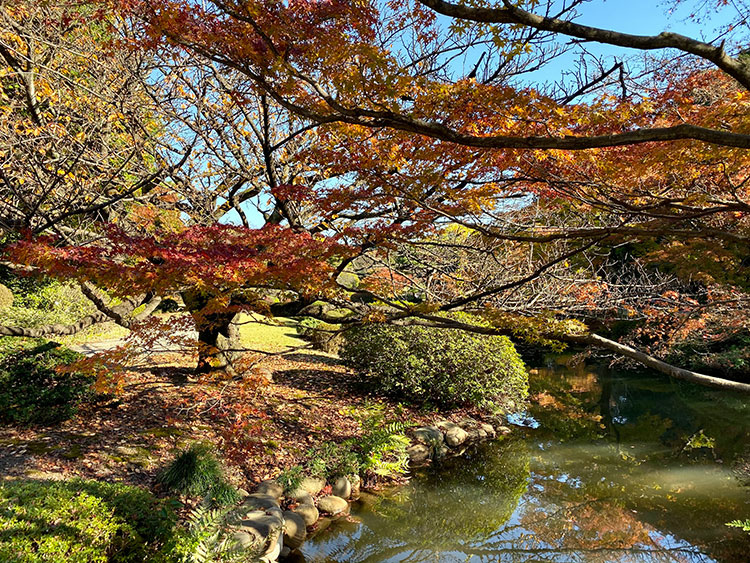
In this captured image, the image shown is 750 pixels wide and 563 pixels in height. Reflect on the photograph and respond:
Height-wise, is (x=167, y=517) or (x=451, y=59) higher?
(x=451, y=59)

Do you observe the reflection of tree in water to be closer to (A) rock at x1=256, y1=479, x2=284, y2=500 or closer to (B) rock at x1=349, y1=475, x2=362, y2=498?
(B) rock at x1=349, y1=475, x2=362, y2=498

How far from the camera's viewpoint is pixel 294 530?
4312 millimetres

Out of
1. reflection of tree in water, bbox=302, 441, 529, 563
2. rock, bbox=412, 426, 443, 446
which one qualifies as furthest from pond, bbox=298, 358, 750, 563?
rock, bbox=412, 426, 443, 446

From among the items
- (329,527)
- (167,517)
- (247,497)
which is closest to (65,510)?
(167,517)

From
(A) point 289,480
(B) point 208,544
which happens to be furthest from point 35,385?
(B) point 208,544

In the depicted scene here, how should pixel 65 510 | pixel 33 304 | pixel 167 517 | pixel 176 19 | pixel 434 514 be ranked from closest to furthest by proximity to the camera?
1. pixel 65 510
2. pixel 167 517
3. pixel 176 19
4. pixel 434 514
5. pixel 33 304

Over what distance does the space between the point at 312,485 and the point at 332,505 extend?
321 millimetres

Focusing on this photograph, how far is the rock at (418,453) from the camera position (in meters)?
6.43

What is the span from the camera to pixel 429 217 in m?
4.87

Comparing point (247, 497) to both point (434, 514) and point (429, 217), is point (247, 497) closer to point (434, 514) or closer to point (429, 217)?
point (434, 514)

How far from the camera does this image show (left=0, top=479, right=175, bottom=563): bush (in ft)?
8.27

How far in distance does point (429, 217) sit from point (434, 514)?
357 cm

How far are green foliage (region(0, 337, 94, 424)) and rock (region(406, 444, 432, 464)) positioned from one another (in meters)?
4.50

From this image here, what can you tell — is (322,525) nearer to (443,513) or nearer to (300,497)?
(300,497)
